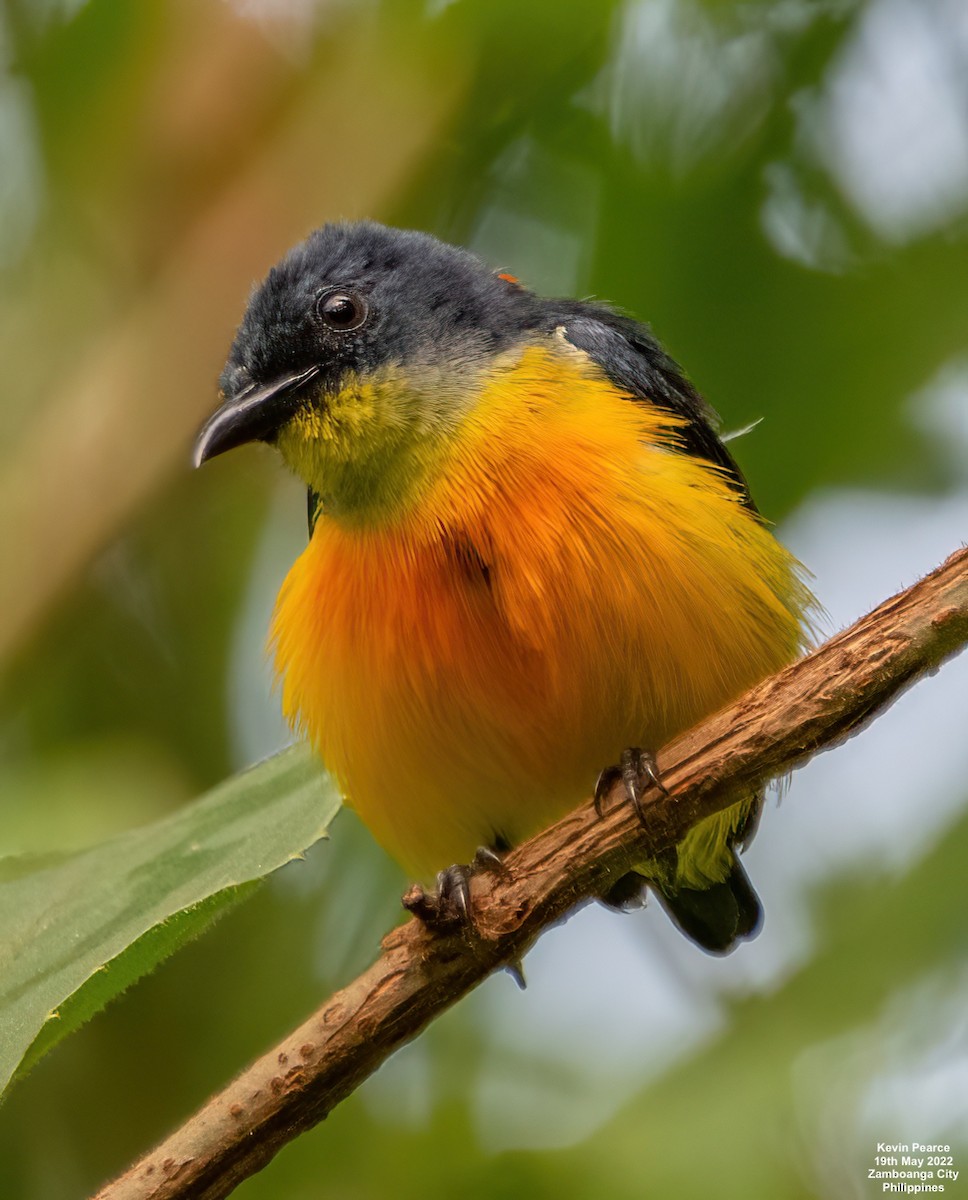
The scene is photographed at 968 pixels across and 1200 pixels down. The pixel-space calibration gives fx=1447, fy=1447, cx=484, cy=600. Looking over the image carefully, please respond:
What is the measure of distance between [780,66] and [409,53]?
1.33 metres

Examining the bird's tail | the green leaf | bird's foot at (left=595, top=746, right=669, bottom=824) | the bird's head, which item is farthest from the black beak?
the bird's tail

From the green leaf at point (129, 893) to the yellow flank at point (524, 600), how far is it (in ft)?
2.24

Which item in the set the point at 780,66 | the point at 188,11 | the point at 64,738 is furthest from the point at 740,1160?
the point at 188,11

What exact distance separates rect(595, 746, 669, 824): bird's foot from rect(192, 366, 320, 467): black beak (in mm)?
1393

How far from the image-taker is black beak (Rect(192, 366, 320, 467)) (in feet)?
13.4

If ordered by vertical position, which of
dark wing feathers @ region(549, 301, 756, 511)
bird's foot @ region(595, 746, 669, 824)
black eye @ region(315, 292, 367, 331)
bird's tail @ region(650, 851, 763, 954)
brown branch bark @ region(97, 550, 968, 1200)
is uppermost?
black eye @ region(315, 292, 367, 331)

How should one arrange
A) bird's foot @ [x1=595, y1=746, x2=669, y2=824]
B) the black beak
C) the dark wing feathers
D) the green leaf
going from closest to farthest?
the green leaf
bird's foot @ [x1=595, y1=746, x2=669, y2=824]
the black beak
the dark wing feathers

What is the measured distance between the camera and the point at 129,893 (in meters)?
2.79

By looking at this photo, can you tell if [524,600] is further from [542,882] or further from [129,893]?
[129,893]

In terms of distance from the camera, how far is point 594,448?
398cm

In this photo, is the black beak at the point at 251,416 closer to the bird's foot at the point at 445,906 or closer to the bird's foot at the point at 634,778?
the bird's foot at the point at 634,778

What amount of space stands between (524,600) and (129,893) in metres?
1.43

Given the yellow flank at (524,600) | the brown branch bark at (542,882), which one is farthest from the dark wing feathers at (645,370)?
the brown branch bark at (542,882)

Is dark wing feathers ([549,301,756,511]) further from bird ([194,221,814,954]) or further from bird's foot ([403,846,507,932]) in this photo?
bird's foot ([403,846,507,932])
